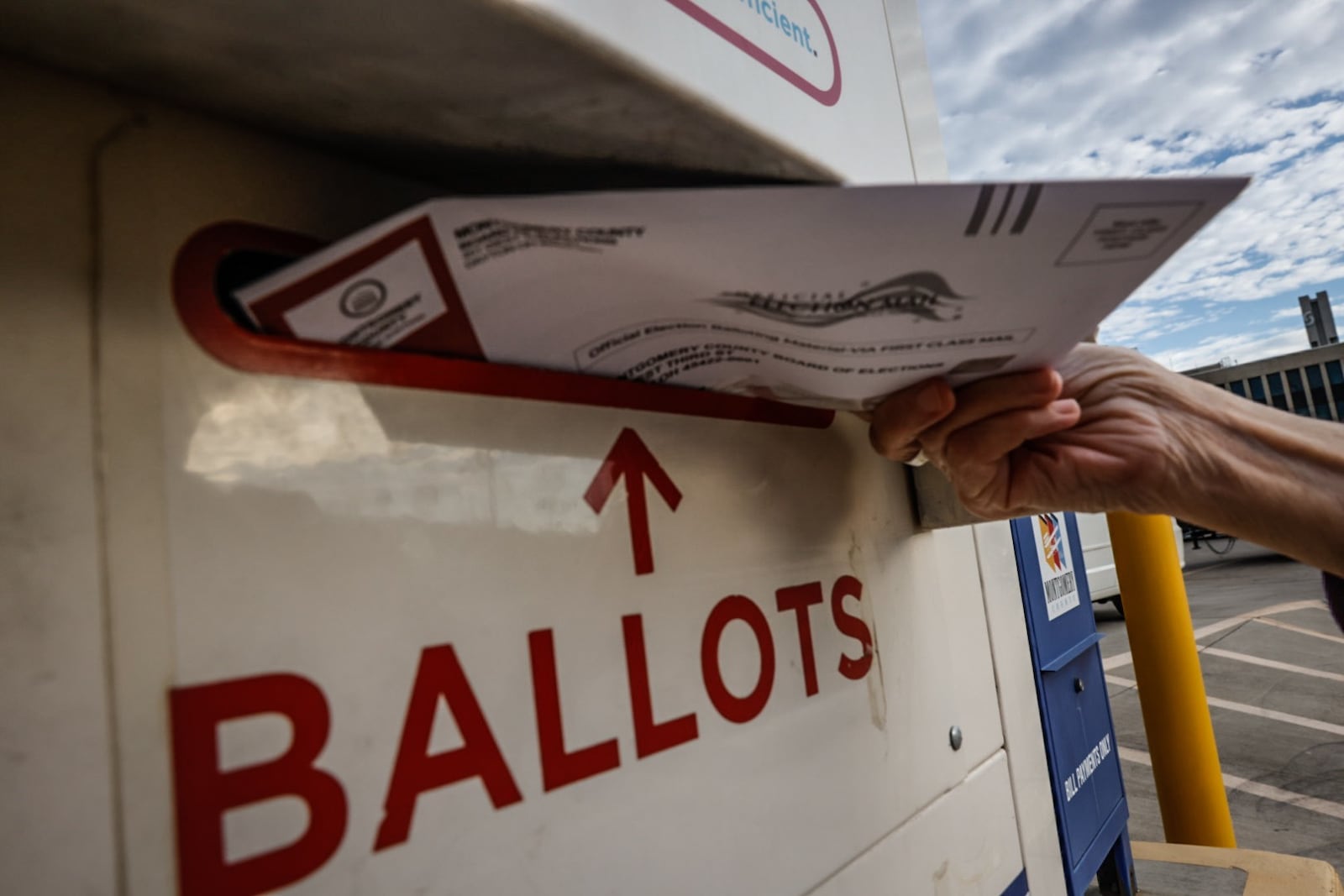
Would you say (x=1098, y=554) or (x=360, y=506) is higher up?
(x=360, y=506)

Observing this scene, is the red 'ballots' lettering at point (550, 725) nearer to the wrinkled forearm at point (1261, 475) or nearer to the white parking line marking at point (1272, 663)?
the wrinkled forearm at point (1261, 475)

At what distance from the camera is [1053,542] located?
133 cm

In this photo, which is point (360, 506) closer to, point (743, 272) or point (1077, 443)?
point (743, 272)

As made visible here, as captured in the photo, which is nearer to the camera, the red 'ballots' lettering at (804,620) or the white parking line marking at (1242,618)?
the red 'ballots' lettering at (804,620)

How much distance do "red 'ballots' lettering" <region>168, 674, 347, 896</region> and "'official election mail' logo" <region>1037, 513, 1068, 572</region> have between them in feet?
3.80

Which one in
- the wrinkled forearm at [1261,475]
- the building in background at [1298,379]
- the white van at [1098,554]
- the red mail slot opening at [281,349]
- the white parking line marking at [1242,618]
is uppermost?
the building in background at [1298,379]

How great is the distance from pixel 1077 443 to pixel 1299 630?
7452 millimetres

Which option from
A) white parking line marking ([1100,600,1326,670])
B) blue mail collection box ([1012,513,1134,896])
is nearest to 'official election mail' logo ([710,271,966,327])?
blue mail collection box ([1012,513,1134,896])

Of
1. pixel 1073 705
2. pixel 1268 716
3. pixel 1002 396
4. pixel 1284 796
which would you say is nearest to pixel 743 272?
pixel 1002 396

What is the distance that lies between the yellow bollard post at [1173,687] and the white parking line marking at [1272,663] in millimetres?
4278

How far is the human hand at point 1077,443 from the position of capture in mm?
659

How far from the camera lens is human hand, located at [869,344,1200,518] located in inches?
25.9

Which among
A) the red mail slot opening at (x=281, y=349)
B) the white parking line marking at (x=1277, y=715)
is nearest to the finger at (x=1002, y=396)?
the red mail slot opening at (x=281, y=349)

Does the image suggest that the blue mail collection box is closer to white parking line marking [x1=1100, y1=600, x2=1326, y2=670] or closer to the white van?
the white van
